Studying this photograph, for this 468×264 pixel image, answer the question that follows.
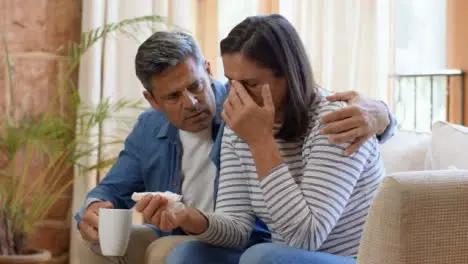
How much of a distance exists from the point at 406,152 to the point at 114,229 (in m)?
0.87

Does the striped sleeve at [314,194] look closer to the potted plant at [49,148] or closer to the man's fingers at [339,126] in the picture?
the man's fingers at [339,126]

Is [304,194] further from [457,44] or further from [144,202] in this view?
[457,44]

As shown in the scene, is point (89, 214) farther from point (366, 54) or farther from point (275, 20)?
point (366, 54)

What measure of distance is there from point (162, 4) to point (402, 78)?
169 centimetres

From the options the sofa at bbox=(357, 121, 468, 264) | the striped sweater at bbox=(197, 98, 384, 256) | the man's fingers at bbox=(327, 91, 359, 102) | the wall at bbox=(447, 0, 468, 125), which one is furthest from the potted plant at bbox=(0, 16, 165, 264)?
the sofa at bbox=(357, 121, 468, 264)

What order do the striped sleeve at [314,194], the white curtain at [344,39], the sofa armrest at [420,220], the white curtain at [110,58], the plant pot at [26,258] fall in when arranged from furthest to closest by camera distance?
the white curtain at [344,39], the white curtain at [110,58], the plant pot at [26,258], the striped sleeve at [314,194], the sofa armrest at [420,220]

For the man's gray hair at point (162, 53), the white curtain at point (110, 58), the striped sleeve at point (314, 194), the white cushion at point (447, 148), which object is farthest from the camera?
the white curtain at point (110, 58)

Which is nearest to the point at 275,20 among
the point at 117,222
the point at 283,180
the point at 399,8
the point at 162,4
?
the point at 283,180

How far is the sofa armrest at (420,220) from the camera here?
4.17 ft

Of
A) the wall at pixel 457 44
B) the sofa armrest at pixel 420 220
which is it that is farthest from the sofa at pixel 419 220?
the wall at pixel 457 44

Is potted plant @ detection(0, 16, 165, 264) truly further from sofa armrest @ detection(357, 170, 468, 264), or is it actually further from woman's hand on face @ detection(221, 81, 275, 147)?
sofa armrest @ detection(357, 170, 468, 264)

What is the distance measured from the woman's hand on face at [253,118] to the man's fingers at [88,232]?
0.56 meters

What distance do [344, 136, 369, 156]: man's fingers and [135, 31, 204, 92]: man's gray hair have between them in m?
0.67

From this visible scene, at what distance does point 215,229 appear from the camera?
195cm
